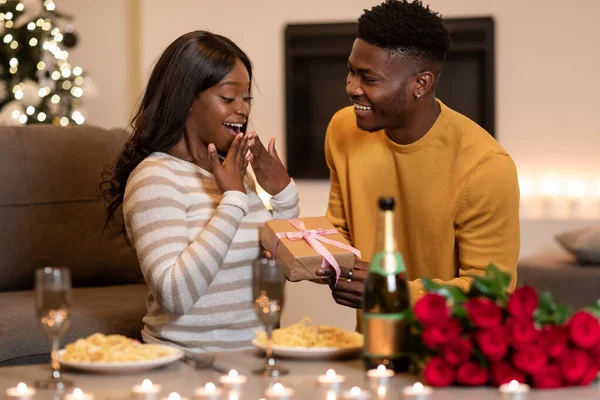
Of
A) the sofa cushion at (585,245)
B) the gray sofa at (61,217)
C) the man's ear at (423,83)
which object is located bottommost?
the sofa cushion at (585,245)

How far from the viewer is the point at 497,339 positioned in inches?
54.8

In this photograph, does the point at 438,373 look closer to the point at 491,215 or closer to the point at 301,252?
the point at 301,252

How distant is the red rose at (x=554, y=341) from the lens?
140 centimetres

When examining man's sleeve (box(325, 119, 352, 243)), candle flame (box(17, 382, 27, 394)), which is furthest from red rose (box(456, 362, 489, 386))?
man's sleeve (box(325, 119, 352, 243))

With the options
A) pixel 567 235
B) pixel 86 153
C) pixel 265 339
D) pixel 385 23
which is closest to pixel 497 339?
pixel 265 339

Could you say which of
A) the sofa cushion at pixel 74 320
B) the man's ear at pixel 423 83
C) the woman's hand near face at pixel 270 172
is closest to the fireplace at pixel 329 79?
the sofa cushion at pixel 74 320

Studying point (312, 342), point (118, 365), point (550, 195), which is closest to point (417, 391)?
point (312, 342)

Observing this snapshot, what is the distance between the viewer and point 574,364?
4.63 feet

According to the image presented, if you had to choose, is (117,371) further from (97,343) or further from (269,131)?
(269,131)

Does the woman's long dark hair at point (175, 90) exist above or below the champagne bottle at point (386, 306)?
above

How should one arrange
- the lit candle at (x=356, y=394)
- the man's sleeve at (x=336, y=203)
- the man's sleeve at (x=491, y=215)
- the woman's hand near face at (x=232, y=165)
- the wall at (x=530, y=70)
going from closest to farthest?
1. the lit candle at (x=356, y=394)
2. the woman's hand near face at (x=232, y=165)
3. the man's sleeve at (x=491, y=215)
4. the man's sleeve at (x=336, y=203)
5. the wall at (x=530, y=70)

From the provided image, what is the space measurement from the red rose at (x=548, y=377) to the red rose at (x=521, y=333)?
5 cm

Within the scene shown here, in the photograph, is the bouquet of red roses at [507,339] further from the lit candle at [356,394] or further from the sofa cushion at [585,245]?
the sofa cushion at [585,245]

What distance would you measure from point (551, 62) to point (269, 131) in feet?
6.17
